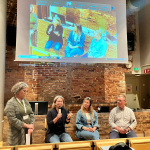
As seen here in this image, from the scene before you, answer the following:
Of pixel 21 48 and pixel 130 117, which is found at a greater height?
pixel 21 48

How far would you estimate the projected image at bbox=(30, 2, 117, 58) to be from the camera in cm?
355

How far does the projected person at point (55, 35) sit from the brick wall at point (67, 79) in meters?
0.84

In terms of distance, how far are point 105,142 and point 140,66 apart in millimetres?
4055

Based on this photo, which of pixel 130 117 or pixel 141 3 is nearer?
pixel 130 117

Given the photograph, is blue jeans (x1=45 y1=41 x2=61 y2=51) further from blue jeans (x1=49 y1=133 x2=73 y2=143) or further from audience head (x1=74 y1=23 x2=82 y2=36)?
blue jeans (x1=49 y1=133 x2=73 y2=143)

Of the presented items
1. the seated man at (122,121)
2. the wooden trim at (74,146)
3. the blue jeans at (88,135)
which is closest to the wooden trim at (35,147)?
the wooden trim at (74,146)

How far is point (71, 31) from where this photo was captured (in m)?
3.73

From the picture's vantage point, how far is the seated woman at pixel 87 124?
2552 mm

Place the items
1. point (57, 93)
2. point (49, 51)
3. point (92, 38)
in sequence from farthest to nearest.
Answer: point (57, 93)
point (92, 38)
point (49, 51)

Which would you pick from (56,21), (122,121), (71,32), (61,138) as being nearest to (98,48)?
(71,32)

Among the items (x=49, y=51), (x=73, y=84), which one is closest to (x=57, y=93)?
(x=73, y=84)

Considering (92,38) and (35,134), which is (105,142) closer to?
(35,134)

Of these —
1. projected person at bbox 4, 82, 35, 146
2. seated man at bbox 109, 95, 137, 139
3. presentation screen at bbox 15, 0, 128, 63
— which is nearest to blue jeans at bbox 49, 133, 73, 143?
projected person at bbox 4, 82, 35, 146

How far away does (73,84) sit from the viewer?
14.5 feet
